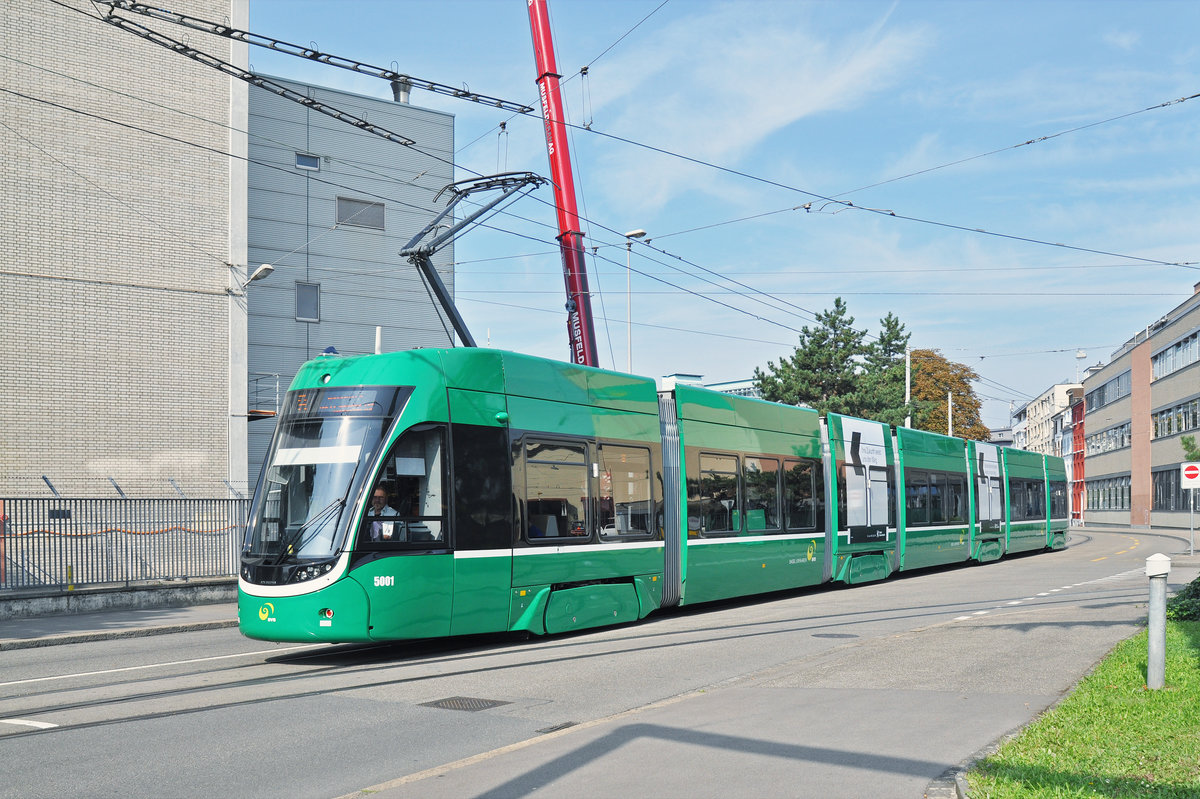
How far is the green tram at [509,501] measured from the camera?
10.8m

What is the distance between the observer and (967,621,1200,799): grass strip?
5367mm

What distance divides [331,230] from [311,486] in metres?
23.0

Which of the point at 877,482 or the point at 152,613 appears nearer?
the point at 152,613

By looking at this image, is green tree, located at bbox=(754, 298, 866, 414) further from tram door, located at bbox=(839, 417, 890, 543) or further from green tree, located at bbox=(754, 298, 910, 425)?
tram door, located at bbox=(839, 417, 890, 543)

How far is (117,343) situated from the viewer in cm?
2331

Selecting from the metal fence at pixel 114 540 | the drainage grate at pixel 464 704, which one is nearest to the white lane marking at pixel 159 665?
the drainage grate at pixel 464 704

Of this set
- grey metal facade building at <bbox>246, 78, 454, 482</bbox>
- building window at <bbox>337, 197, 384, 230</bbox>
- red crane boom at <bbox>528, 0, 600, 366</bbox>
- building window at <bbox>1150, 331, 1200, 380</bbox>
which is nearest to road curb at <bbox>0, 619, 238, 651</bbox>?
red crane boom at <bbox>528, 0, 600, 366</bbox>

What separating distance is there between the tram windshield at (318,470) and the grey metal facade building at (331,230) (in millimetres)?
19593

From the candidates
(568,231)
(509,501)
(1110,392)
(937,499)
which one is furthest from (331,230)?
(1110,392)

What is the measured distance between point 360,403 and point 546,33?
12.1m

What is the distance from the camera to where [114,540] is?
18781 millimetres

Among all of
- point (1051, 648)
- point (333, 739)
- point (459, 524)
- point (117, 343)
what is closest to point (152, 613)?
point (117, 343)

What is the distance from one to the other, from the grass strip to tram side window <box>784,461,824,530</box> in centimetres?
1005

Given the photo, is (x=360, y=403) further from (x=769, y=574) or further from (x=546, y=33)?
(x=546, y=33)
